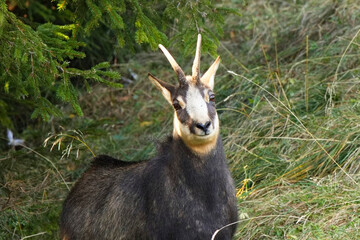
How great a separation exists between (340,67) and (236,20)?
10.6 ft

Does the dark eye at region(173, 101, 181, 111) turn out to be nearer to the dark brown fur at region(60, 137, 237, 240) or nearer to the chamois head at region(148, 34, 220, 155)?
the chamois head at region(148, 34, 220, 155)

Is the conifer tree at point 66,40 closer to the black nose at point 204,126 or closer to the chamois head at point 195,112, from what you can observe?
the chamois head at point 195,112

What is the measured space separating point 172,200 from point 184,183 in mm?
160

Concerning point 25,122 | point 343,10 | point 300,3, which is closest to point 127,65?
point 25,122

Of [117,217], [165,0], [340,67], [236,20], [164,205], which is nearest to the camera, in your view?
[164,205]

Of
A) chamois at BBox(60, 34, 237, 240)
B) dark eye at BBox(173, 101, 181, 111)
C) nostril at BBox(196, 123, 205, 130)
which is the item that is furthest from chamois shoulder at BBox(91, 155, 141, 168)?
nostril at BBox(196, 123, 205, 130)

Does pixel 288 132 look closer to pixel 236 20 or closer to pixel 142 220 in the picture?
pixel 142 220

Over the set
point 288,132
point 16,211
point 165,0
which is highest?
point 165,0

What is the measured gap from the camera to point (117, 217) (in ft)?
18.2

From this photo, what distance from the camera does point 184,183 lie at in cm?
512

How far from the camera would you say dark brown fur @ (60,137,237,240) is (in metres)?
5.04

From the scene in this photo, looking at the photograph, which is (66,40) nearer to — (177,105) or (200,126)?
(177,105)

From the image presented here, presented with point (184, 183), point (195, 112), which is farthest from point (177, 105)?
point (184, 183)

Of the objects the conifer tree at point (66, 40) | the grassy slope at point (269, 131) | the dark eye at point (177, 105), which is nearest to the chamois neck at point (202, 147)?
the dark eye at point (177, 105)
